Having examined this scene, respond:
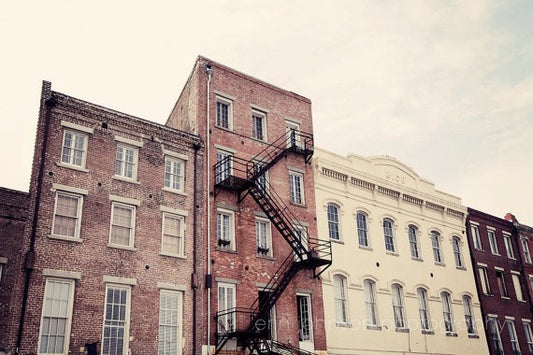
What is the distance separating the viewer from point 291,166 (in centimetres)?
2809

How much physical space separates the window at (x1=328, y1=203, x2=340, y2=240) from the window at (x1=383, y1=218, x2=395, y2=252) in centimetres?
376

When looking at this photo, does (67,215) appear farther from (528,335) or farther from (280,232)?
(528,335)

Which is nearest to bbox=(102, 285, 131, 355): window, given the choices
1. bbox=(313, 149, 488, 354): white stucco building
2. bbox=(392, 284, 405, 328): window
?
bbox=(313, 149, 488, 354): white stucco building

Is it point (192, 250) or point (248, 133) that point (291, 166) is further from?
point (192, 250)

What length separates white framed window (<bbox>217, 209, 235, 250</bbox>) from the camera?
78.6ft

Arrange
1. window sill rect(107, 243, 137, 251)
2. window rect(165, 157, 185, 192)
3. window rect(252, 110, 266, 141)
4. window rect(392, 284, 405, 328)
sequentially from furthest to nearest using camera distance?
1. window rect(392, 284, 405, 328)
2. window rect(252, 110, 266, 141)
3. window rect(165, 157, 185, 192)
4. window sill rect(107, 243, 137, 251)

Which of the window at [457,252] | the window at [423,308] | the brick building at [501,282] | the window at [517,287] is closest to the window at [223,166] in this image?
the window at [423,308]

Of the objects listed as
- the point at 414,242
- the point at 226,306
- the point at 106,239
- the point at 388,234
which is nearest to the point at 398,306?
the point at 388,234

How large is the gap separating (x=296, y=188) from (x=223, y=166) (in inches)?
179

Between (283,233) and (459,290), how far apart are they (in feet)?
49.6

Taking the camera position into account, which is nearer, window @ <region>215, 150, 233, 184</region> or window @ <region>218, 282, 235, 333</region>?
window @ <region>218, 282, 235, 333</region>

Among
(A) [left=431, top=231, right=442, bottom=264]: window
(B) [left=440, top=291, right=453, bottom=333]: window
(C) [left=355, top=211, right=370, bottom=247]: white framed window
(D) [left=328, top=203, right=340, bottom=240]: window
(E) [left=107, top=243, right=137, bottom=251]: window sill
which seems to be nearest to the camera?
(E) [left=107, top=243, right=137, bottom=251]: window sill

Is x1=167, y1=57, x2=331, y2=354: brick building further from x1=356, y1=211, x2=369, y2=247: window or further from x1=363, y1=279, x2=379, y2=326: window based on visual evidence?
x1=363, y1=279, x2=379, y2=326: window

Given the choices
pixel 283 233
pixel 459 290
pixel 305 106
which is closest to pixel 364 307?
pixel 283 233
